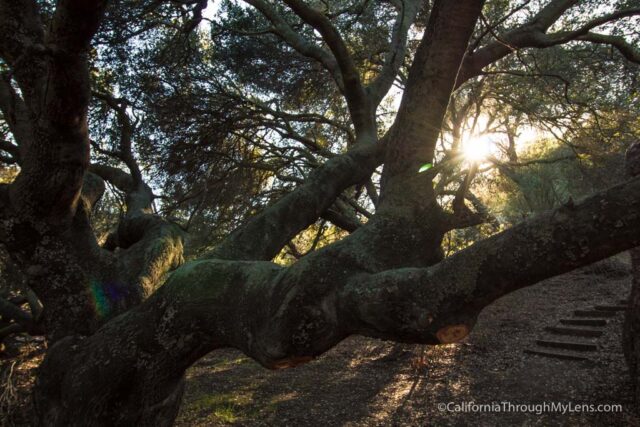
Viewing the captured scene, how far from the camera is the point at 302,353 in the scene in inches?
87.5

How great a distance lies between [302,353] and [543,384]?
624cm

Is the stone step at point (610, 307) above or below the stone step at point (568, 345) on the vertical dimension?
above

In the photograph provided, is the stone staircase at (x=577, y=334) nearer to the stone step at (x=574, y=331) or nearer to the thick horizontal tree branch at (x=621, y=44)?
the stone step at (x=574, y=331)

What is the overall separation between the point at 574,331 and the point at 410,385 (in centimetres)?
411

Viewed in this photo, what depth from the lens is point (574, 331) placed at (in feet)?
28.5

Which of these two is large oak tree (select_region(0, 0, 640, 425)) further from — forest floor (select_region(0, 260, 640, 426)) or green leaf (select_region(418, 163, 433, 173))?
forest floor (select_region(0, 260, 640, 426))

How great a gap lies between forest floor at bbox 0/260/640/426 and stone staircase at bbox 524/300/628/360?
0.18 meters

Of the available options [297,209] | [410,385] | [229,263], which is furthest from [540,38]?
[410,385]

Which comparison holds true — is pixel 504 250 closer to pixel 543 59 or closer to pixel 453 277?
pixel 453 277

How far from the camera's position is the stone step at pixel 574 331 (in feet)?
27.0

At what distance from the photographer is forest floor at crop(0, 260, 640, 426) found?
5961 millimetres

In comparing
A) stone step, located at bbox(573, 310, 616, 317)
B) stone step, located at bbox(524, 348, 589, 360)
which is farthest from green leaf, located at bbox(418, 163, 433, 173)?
stone step, located at bbox(573, 310, 616, 317)

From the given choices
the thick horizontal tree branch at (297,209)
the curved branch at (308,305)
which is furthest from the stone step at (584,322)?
the curved branch at (308,305)

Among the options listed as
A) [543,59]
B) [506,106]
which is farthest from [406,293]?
[506,106]
